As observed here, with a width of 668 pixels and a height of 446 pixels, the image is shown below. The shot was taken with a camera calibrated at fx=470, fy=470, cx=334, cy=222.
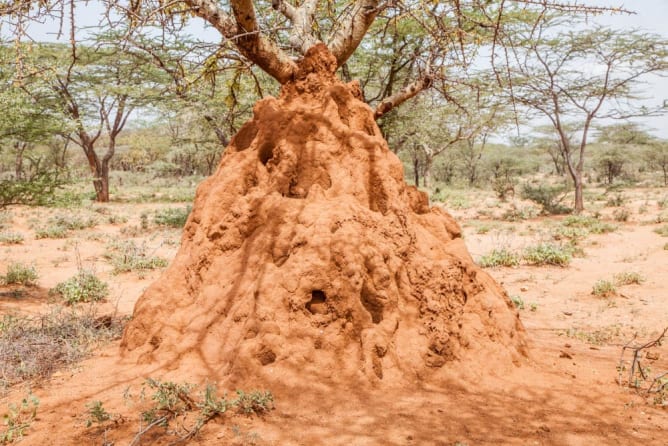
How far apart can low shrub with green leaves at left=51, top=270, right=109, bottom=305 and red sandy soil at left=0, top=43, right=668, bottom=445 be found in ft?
8.27

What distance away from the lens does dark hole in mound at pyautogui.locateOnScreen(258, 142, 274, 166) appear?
12.5ft

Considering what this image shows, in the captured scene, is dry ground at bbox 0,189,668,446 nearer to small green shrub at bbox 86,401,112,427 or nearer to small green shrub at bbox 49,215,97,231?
small green shrub at bbox 86,401,112,427

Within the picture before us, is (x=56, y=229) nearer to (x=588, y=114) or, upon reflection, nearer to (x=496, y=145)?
(x=588, y=114)

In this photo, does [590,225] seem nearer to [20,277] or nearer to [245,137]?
[245,137]

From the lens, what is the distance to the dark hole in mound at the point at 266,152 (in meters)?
3.81

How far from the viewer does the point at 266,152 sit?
12.6 feet

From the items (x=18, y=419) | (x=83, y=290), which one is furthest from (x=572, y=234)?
(x=18, y=419)

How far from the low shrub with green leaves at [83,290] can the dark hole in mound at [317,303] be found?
13.3 ft

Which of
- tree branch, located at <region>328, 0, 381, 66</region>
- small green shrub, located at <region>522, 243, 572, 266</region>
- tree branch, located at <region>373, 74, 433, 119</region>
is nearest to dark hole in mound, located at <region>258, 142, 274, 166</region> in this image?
tree branch, located at <region>328, 0, 381, 66</region>

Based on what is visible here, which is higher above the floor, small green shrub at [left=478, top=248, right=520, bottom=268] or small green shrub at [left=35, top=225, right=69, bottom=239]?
small green shrub at [left=478, top=248, right=520, bottom=268]

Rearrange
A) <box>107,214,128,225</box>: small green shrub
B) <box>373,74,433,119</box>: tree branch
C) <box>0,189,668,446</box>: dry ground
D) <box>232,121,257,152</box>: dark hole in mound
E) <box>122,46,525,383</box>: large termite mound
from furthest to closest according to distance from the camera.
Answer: <box>107,214,128,225</box>: small green shrub
<box>373,74,433,119</box>: tree branch
<box>232,121,257,152</box>: dark hole in mound
<box>122,46,525,383</box>: large termite mound
<box>0,189,668,446</box>: dry ground

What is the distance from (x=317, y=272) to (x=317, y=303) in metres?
0.20

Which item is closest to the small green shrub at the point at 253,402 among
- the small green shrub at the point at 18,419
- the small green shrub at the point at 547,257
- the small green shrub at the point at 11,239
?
the small green shrub at the point at 18,419

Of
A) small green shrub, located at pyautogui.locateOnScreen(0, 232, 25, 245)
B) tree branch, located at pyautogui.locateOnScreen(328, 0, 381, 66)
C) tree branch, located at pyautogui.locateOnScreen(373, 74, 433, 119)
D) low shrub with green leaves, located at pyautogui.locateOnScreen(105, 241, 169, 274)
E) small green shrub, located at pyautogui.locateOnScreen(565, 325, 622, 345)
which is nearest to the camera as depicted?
tree branch, located at pyautogui.locateOnScreen(328, 0, 381, 66)
